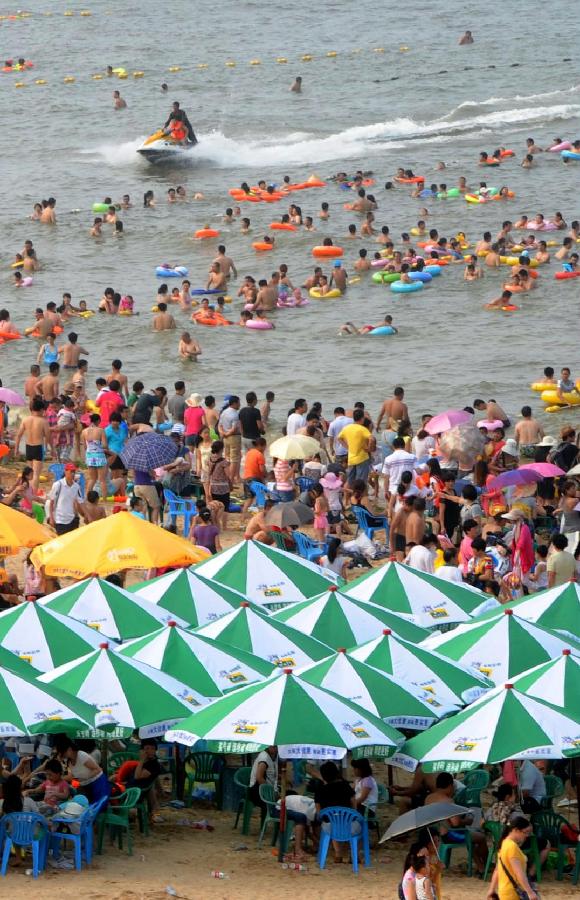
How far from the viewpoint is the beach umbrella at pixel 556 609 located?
13.5 metres

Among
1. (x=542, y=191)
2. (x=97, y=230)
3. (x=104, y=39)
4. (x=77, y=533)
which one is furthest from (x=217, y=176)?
(x=77, y=533)

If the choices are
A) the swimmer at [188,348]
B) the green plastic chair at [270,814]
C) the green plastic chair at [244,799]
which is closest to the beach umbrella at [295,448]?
the green plastic chair at [244,799]

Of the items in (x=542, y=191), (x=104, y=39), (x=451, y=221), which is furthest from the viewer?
(x=104, y=39)

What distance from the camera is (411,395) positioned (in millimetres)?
27234

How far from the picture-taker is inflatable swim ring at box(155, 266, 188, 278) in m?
34.1

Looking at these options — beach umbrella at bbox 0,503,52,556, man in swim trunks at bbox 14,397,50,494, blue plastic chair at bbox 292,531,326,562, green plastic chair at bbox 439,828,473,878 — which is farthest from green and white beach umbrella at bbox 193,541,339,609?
man in swim trunks at bbox 14,397,50,494

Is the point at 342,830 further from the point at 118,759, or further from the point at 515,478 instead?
the point at 515,478

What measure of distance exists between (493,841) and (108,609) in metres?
3.90

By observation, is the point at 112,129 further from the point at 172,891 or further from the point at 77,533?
the point at 172,891

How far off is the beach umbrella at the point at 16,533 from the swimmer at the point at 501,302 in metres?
17.6

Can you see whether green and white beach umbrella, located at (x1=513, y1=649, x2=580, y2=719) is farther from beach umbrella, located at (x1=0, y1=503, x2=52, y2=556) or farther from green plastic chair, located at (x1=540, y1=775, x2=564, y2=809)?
beach umbrella, located at (x1=0, y1=503, x2=52, y2=556)

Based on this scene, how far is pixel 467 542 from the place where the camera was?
16.2m

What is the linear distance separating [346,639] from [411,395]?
14399 mm

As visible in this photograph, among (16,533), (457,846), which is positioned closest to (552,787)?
(457,846)
